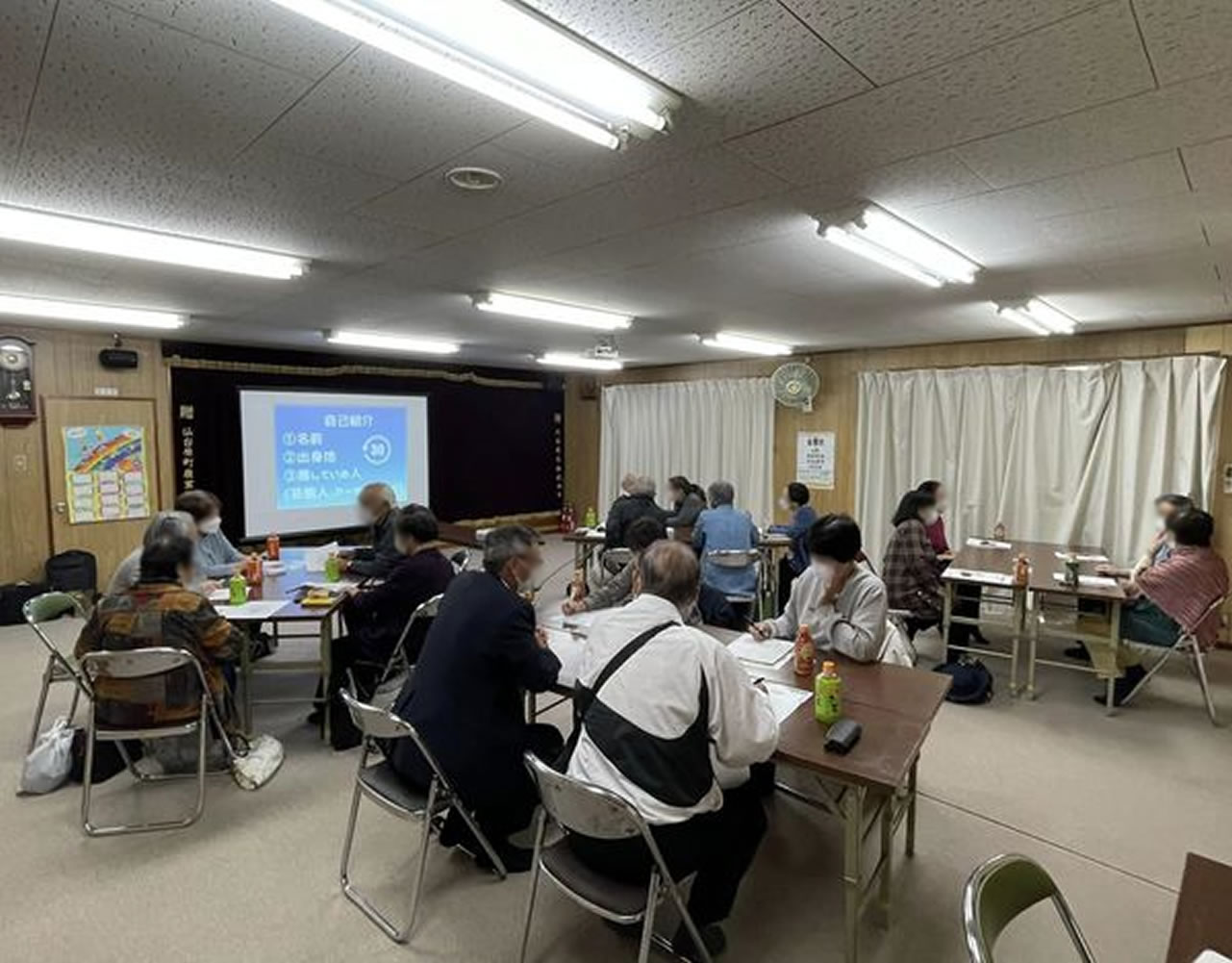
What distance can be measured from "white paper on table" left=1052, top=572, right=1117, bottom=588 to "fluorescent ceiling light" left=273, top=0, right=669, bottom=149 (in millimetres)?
3789

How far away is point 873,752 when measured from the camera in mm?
1809

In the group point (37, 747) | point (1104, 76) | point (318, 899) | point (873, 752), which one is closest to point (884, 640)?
point (873, 752)

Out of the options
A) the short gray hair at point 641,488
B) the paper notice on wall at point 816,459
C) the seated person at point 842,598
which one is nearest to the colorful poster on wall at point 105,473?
the short gray hair at point 641,488

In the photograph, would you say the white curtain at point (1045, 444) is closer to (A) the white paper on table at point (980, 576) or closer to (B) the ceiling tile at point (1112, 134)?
(A) the white paper on table at point (980, 576)

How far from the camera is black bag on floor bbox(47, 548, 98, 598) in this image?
5555 mm

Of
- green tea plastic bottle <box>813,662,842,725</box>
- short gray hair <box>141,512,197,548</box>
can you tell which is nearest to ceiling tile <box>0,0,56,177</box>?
short gray hair <box>141,512,197,548</box>

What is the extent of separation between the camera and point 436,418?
26.5 feet

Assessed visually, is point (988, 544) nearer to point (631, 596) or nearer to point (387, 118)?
point (631, 596)

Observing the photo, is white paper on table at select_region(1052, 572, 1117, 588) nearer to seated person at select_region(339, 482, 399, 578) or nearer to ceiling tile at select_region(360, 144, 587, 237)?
ceiling tile at select_region(360, 144, 587, 237)

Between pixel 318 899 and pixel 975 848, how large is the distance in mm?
2379

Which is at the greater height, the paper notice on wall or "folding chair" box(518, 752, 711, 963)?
the paper notice on wall

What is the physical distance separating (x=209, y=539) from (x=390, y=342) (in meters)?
2.54

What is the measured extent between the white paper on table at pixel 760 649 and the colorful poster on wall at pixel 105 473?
5.84 metres

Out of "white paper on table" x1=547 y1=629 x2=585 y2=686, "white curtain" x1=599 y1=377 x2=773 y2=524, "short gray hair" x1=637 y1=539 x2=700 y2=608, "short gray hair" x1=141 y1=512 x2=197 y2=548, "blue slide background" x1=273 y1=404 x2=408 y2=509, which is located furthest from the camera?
"white curtain" x1=599 y1=377 x2=773 y2=524
